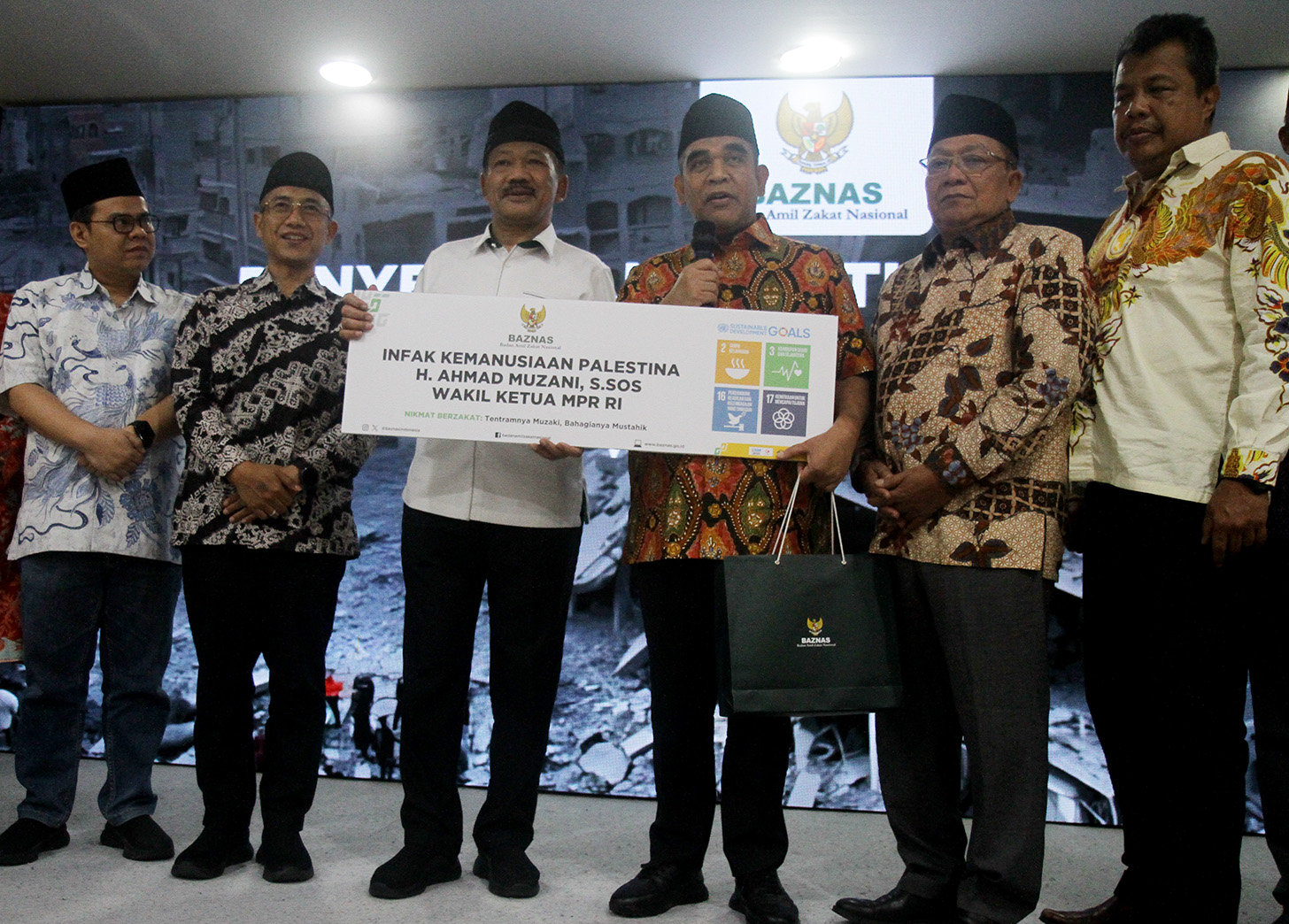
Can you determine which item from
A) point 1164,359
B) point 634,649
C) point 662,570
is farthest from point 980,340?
point 634,649

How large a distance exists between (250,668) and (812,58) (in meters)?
2.63

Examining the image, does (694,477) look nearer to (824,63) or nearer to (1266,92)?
(824,63)

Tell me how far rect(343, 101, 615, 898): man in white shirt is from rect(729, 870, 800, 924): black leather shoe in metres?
0.50

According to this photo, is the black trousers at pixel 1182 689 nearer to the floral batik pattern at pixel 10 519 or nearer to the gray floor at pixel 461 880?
the gray floor at pixel 461 880

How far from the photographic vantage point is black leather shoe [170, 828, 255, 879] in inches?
88.4

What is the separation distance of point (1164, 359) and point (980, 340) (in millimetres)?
334

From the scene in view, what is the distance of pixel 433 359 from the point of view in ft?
6.95

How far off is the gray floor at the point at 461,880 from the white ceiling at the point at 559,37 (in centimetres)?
253

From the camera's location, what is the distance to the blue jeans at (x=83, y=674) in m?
2.50

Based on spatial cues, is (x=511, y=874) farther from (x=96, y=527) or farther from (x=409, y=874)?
(x=96, y=527)

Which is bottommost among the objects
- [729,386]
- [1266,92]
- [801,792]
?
[801,792]

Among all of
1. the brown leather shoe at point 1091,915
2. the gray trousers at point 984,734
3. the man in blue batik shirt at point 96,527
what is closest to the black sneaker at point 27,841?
the man in blue batik shirt at point 96,527

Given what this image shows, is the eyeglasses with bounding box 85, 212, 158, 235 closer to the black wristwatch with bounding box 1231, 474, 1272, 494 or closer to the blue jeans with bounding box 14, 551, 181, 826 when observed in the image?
the blue jeans with bounding box 14, 551, 181, 826

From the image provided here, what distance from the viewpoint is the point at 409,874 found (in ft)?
7.13
